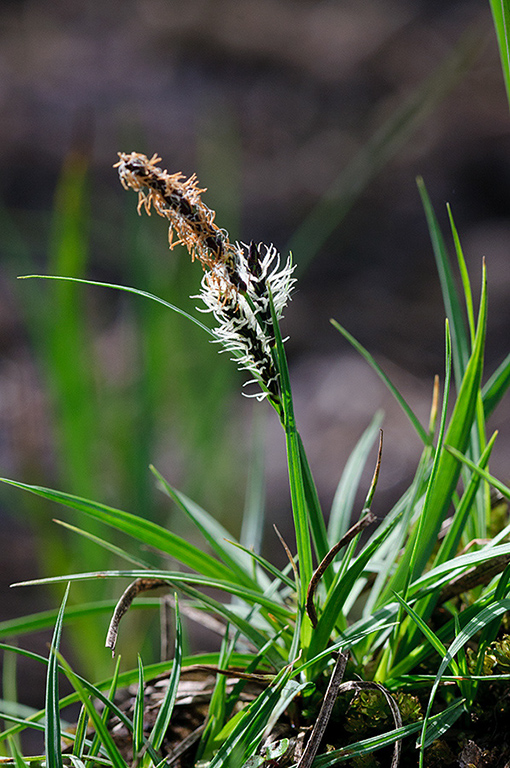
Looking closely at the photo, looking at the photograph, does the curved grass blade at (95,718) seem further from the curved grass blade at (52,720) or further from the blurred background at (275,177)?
the blurred background at (275,177)

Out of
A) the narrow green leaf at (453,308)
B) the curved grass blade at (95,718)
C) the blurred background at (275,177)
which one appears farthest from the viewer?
the blurred background at (275,177)

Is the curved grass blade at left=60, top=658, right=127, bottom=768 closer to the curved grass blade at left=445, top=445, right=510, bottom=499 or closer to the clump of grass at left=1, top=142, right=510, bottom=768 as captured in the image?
the clump of grass at left=1, top=142, right=510, bottom=768

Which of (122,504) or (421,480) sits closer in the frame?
(421,480)

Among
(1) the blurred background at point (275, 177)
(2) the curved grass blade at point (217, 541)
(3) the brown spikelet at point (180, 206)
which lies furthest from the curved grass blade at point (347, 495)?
(1) the blurred background at point (275, 177)

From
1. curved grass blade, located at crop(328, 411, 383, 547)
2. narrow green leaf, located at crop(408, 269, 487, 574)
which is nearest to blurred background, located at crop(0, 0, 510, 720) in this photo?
curved grass blade, located at crop(328, 411, 383, 547)

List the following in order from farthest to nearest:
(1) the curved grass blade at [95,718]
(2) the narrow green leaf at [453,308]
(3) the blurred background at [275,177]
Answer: (3) the blurred background at [275,177] → (2) the narrow green leaf at [453,308] → (1) the curved grass blade at [95,718]

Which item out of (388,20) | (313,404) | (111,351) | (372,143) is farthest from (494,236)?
(372,143)

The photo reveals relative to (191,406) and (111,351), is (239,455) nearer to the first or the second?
(111,351)
